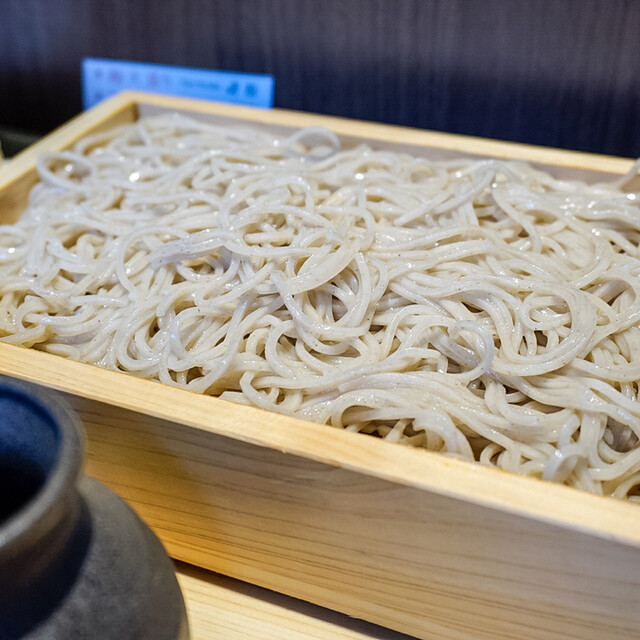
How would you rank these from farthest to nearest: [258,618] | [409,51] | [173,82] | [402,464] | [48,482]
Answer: [173,82]
[409,51]
[258,618]
[402,464]
[48,482]

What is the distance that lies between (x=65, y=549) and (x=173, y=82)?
1202 mm

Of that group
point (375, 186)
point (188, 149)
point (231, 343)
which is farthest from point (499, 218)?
point (188, 149)

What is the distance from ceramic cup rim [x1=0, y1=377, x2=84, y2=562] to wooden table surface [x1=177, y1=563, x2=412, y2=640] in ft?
1.18

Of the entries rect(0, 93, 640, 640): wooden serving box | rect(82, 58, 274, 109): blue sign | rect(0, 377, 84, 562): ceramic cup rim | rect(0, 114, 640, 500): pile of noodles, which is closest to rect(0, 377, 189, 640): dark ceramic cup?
rect(0, 377, 84, 562): ceramic cup rim

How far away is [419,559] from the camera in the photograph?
0.69m

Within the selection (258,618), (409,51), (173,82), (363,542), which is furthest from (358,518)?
(173,82)

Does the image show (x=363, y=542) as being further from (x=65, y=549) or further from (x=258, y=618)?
(x=65, y=549)

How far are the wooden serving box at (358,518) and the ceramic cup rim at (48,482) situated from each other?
18 centimetres

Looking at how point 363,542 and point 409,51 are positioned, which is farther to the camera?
point 409,51

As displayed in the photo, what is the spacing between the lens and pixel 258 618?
2.64ft

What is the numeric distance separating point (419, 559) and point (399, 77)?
1049 mm

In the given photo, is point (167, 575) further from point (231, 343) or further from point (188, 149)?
point (188, 149)

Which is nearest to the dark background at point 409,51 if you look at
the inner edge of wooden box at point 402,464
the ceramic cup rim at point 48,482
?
the inner edge of wooden box at point 402,464

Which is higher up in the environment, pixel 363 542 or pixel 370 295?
pixel 370 295
